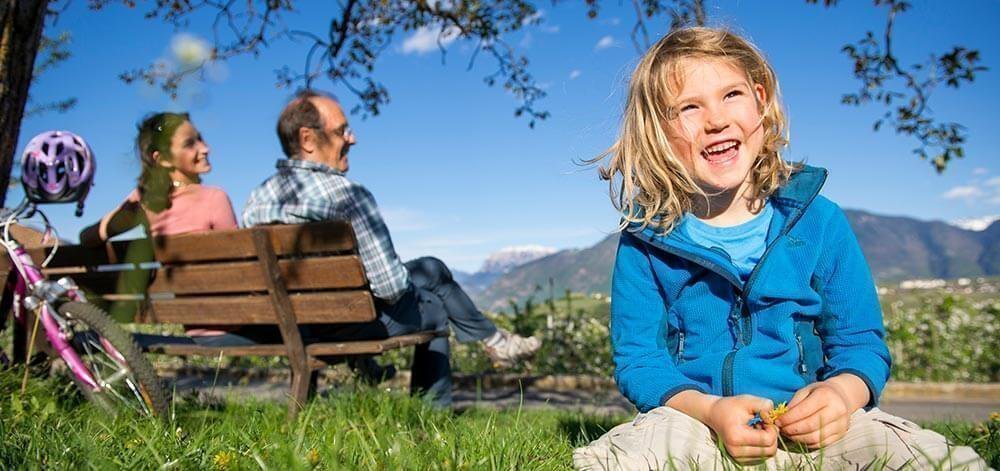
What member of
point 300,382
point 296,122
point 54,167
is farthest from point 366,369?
point 54,167

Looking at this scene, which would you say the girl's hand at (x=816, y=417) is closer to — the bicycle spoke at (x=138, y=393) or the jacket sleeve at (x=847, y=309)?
the jacket sleeve at (x=847, y=309)

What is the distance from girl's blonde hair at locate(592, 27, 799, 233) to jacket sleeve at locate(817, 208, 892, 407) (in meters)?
0.26

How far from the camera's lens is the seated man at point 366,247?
3.78 meters

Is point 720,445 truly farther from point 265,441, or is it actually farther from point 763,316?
point 265,441

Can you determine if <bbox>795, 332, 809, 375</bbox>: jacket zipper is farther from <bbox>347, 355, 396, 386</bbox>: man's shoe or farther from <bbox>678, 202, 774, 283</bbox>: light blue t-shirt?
<bbox>347, 355, 396, 386</bbox>: man's shoe

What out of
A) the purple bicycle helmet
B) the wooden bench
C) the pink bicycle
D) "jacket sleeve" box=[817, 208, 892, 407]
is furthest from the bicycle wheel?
"jacket sleeve" box=[817, 208, 892, 407]

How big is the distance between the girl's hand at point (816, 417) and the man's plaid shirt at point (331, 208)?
7.62 feet

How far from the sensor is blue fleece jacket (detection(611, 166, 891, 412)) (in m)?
2.00

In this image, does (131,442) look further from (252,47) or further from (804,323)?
(252,47)

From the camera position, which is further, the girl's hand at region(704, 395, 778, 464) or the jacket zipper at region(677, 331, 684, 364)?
the jacket zipper at region(677, 331, 684, 364)

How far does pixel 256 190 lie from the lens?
4.11m

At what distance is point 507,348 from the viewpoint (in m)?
4.50

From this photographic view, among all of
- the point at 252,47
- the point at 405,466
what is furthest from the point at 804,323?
the point at 252,47

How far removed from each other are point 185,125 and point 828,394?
4.42m
